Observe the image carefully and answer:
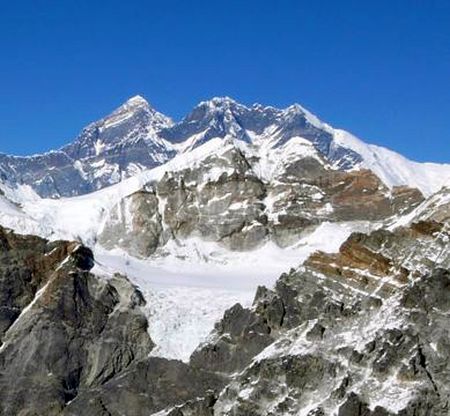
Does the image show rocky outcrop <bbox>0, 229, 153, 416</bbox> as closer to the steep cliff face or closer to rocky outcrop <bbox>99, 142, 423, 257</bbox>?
the steep cliff face

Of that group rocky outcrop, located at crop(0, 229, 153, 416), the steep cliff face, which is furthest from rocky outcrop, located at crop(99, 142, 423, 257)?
the steep cliff face

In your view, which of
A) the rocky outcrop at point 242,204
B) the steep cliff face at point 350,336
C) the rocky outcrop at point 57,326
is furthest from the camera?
the rocky outcrop at point 242,204

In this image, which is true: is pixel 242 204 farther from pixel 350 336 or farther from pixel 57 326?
pixel 350 336

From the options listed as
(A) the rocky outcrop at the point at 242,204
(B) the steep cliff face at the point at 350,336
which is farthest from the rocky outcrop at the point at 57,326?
(A) the rocky outcrop at the point at 242,204

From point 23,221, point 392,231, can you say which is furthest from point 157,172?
point 392,231

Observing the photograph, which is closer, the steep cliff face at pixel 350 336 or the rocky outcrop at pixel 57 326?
the steep cliff face at pixel 350 336

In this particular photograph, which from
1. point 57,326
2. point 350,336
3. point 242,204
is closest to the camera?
point 350,336

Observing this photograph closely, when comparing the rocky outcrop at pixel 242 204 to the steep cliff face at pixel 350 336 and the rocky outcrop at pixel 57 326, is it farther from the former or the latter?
the steep cliff face at pixel 350 336

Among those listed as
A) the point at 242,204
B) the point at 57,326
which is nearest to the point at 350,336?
the point at 57,326

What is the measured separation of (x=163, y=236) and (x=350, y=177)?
1014 inches

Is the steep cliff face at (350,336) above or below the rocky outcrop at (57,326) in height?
below

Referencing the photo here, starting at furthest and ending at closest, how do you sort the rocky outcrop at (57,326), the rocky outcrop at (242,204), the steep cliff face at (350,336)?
the rocky outcrop at (242,204) → the rocky outcrop at (57,326) → the steep cliff face at (350,336)

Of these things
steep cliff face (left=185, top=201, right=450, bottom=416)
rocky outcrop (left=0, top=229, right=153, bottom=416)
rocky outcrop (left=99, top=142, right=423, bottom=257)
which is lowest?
steep cliff face (left=185, top=201, right=450, bottom=416)

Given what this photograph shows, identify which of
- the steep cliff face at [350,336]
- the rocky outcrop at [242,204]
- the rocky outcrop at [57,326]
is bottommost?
the steep cliff face at [350,336]
